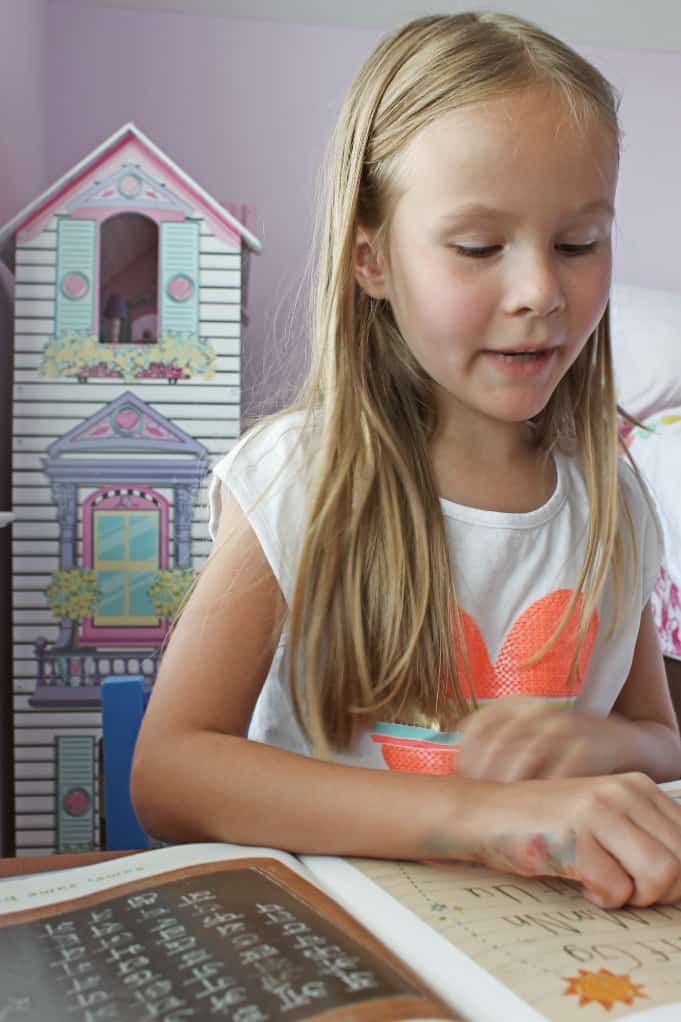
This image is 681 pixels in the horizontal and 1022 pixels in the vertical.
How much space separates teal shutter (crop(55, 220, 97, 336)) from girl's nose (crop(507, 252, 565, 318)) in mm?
1105

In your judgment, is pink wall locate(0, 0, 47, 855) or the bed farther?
pink wall locate(0, 0, 47, 855)

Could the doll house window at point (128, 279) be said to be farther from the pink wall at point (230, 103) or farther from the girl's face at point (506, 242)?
the girl's face at point (506, 242)

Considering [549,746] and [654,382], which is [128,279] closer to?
[654,382]

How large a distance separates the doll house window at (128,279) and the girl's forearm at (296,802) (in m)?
1.25

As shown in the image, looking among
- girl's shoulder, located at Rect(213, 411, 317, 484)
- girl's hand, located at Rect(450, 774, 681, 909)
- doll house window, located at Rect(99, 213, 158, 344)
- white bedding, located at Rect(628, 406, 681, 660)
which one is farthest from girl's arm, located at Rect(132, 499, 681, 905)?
doll house window, located at Rect(99, 213, 158, 344)

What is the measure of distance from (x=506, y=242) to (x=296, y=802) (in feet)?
1.07

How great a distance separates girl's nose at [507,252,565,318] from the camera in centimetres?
54

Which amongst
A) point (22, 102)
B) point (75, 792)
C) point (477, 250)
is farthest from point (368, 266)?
point (22, 102)

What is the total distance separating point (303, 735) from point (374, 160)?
0.39m

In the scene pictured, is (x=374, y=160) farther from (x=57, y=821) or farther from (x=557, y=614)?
(x=57, y=821)

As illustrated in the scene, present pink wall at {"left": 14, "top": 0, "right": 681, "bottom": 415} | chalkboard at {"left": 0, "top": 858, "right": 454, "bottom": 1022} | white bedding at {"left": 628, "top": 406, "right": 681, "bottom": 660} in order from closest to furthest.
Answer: chalkboard at {"left": 0, "top": 858, "right": 454, "bottom": 1022} → white bedding at {"left": 628, "top": 406, "right": 681, "bottom": 660} → pink wall at {"left": 14, "top": 0, "right": 681, "bottom": 415}

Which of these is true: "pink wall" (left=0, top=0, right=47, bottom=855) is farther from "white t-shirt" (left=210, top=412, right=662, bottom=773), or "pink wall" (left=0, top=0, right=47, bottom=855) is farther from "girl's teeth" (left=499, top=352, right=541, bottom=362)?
"girl's teeth" (left=499, top=352, right=541, bottom=362)

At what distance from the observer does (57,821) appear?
1.53 meters

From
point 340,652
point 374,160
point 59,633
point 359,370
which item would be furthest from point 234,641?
point 59,633
